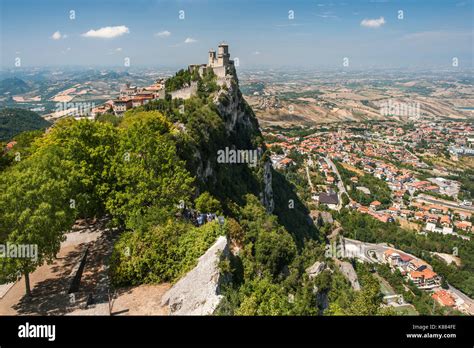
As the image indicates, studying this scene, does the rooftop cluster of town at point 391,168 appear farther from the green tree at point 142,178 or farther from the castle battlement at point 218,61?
the green tree at point 142,178

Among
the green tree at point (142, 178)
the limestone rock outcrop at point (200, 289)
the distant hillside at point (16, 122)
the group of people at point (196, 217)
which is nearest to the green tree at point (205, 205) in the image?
the group of people at point (196, 217)

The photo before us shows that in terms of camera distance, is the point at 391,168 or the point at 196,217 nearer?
the point at 196,217

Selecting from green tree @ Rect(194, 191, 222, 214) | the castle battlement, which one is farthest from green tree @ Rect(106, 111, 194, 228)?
the castle battlement

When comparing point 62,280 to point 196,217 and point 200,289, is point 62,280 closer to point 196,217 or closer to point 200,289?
point 200,289

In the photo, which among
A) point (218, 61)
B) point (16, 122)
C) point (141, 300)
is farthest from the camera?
point (16, 122)

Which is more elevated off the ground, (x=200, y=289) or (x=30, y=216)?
(x=30, y=216)

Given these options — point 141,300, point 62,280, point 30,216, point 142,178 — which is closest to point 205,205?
point 142,178
